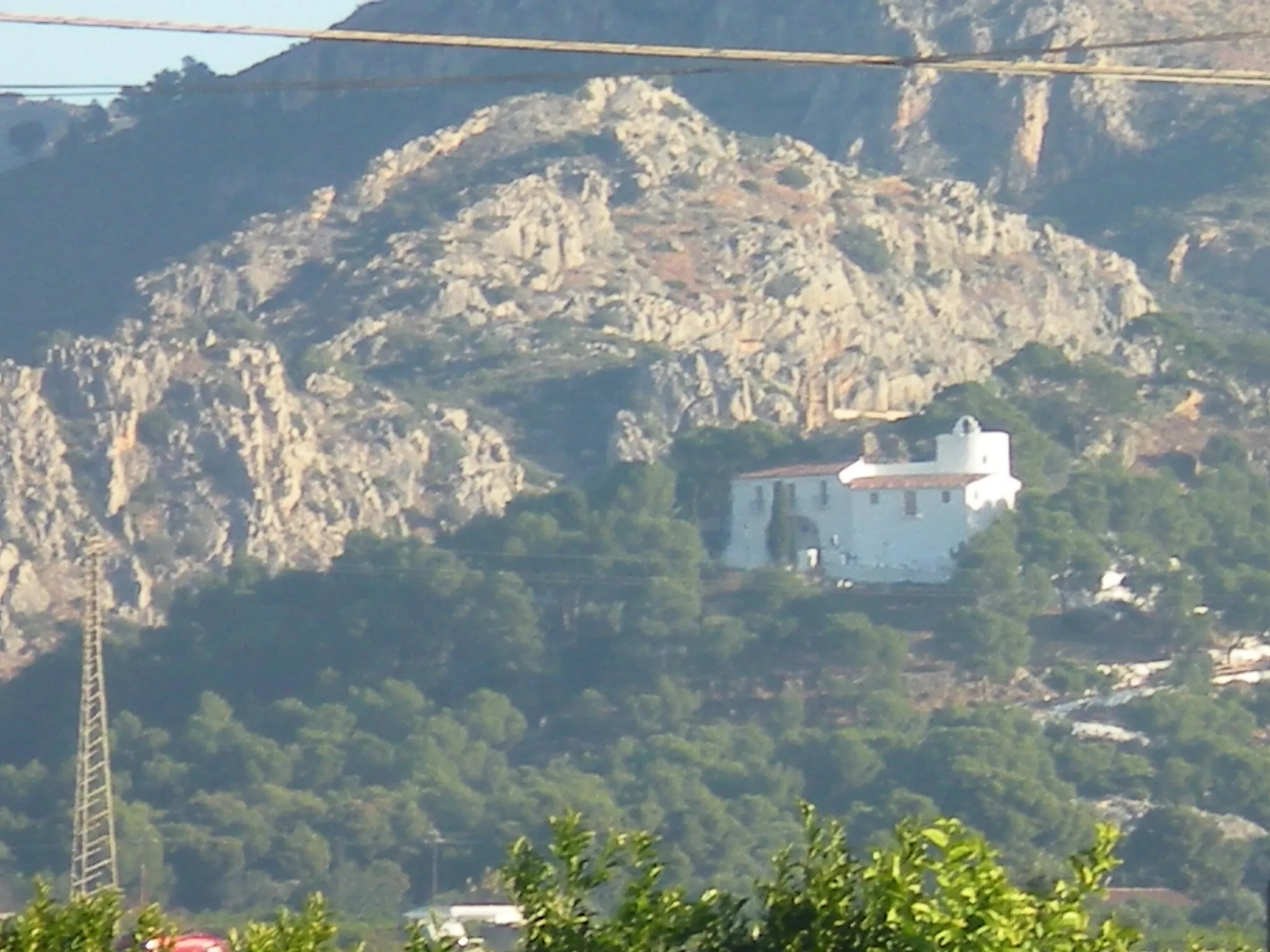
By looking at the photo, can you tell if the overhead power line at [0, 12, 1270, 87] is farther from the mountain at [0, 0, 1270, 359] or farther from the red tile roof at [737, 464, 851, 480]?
the mountain at [0, 0, 1270, 359]

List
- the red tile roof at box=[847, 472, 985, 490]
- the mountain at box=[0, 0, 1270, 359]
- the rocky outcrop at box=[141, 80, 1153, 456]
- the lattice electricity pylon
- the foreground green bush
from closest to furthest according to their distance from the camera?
the foreground green bush < the lattice electricity pylon < the red tile roof at box=[847, 472, 985, 490] < the rocky outcrop at box=[141, 80, 1153, 456] < the mountain at box=[0, 0, 1270, 359]

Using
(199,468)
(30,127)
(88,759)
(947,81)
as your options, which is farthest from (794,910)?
(30,127)

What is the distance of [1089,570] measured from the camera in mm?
74938

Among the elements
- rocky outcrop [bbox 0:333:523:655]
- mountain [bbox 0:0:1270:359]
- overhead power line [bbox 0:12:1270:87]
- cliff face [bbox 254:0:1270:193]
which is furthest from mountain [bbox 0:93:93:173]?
overhead power line [bbox 0:12:1270:87]

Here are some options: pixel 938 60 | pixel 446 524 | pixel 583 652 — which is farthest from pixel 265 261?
pixel 938 60

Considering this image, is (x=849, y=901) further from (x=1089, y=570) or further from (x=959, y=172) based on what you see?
(x=959, y=172)

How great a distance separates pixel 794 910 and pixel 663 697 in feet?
206

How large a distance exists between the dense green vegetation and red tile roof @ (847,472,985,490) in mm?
1616

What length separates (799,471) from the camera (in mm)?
77250

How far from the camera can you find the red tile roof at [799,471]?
76062mm

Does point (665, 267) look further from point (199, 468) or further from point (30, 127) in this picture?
point (30, 127)

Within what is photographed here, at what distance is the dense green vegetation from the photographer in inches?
2520

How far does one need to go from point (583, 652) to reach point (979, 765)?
16.5 m

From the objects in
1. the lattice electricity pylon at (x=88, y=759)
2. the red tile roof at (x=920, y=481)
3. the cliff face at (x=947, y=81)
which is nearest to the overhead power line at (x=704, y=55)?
the lattice electricity pylon at (x=88, y=759)
